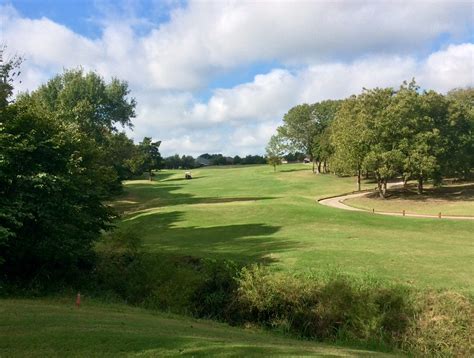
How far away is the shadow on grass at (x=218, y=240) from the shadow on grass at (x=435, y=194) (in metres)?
27.5

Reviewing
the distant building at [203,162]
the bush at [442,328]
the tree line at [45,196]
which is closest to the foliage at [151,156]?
the distant building at [203,162]

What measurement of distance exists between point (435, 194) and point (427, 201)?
4.89 m

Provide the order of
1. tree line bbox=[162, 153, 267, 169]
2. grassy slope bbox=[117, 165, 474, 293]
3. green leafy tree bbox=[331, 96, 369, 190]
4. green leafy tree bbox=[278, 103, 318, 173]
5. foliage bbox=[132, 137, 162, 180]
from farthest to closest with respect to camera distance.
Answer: tree line bbox=[162, 153, 267, 169] → foliage bbox=[132, 137, 162, 180] → green leafy tree bbox=[278, 103, 318, 173] → green leafy tree bbox=[331, 96, 369, 190] → grassy slope bbox=[117, 165, 474, 293]

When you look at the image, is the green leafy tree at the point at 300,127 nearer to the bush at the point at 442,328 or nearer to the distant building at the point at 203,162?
the distant building at the point at 203,162

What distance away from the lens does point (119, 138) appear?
60.9 metres

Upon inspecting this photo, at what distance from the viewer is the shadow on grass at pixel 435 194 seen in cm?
5081

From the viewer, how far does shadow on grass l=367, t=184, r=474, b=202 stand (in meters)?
50.8

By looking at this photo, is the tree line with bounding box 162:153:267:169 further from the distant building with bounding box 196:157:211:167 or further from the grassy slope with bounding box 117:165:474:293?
the grassy slope with bounding box 117:165:474:293

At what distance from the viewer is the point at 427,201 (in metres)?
49.8

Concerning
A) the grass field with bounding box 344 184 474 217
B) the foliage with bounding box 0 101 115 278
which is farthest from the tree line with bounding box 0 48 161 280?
the grass field with bounding box 344 184 474 217

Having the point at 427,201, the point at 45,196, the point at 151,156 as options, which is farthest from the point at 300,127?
the point at 45,196

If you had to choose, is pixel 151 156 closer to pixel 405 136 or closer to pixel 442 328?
pixel 405 136

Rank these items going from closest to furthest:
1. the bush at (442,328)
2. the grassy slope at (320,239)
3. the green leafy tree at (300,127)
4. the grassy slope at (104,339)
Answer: the grassy slope at (104,339)
the bush at (442,328)
the grassy slope at (320,239)
the green leafy tree at (300,127)

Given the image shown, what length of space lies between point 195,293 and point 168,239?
949 cm
